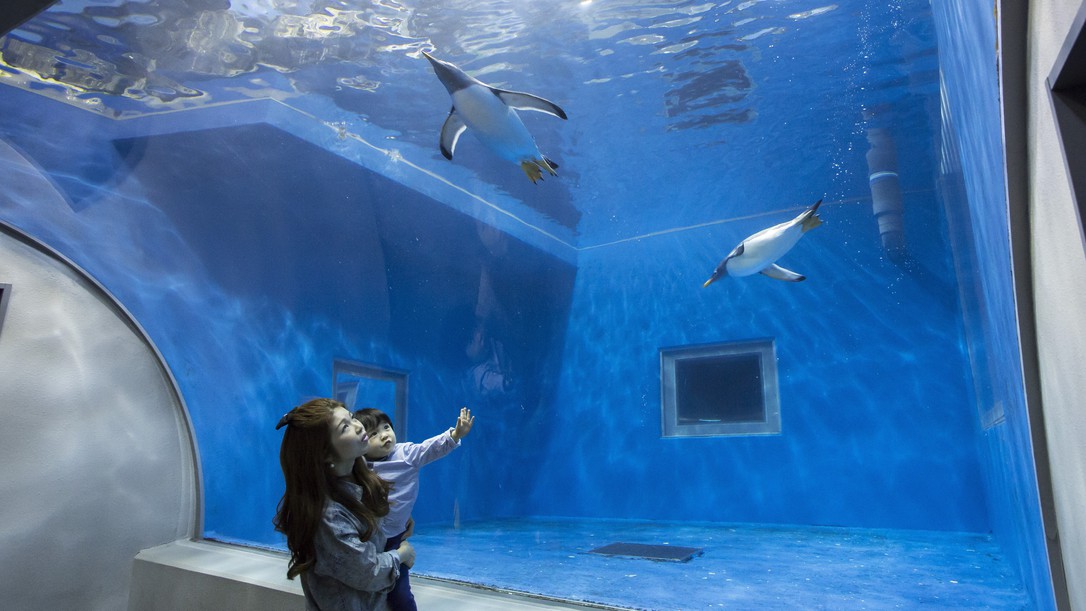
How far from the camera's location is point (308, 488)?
2000 millimetres

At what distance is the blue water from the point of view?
16.3 feet

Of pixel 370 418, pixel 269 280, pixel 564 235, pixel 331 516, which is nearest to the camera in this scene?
pixel 331 516

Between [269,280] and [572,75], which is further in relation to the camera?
[572,75]

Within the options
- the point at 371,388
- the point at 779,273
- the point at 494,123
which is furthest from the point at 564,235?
the point at 494,123

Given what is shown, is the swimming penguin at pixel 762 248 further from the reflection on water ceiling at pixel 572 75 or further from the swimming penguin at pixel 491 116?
the swimming penguin at pixel 491 116

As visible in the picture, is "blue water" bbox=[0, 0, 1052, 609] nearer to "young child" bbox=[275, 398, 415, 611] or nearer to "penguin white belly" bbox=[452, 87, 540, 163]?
"penguin white belly" bbox=[452, 87, 540, 163]

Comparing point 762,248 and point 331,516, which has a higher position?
point 762,248

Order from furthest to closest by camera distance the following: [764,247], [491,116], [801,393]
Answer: [801,393] → [764,247] → [491,116]

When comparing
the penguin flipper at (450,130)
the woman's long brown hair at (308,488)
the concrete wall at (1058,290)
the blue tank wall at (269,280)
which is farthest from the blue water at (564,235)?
the woman's long brown hair at (308,488)

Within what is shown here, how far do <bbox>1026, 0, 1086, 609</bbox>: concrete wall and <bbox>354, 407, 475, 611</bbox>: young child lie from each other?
6.35 feet

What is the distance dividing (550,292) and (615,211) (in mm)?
2299

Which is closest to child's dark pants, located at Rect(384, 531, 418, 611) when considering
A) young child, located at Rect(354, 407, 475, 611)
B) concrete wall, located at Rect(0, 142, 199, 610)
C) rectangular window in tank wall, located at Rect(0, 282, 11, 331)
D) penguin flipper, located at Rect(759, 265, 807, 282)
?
young child, located at Rect(354, 407, 475, 611)

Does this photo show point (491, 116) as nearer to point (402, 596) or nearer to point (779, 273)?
point (402, 596)

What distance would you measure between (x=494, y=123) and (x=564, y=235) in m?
8.06
